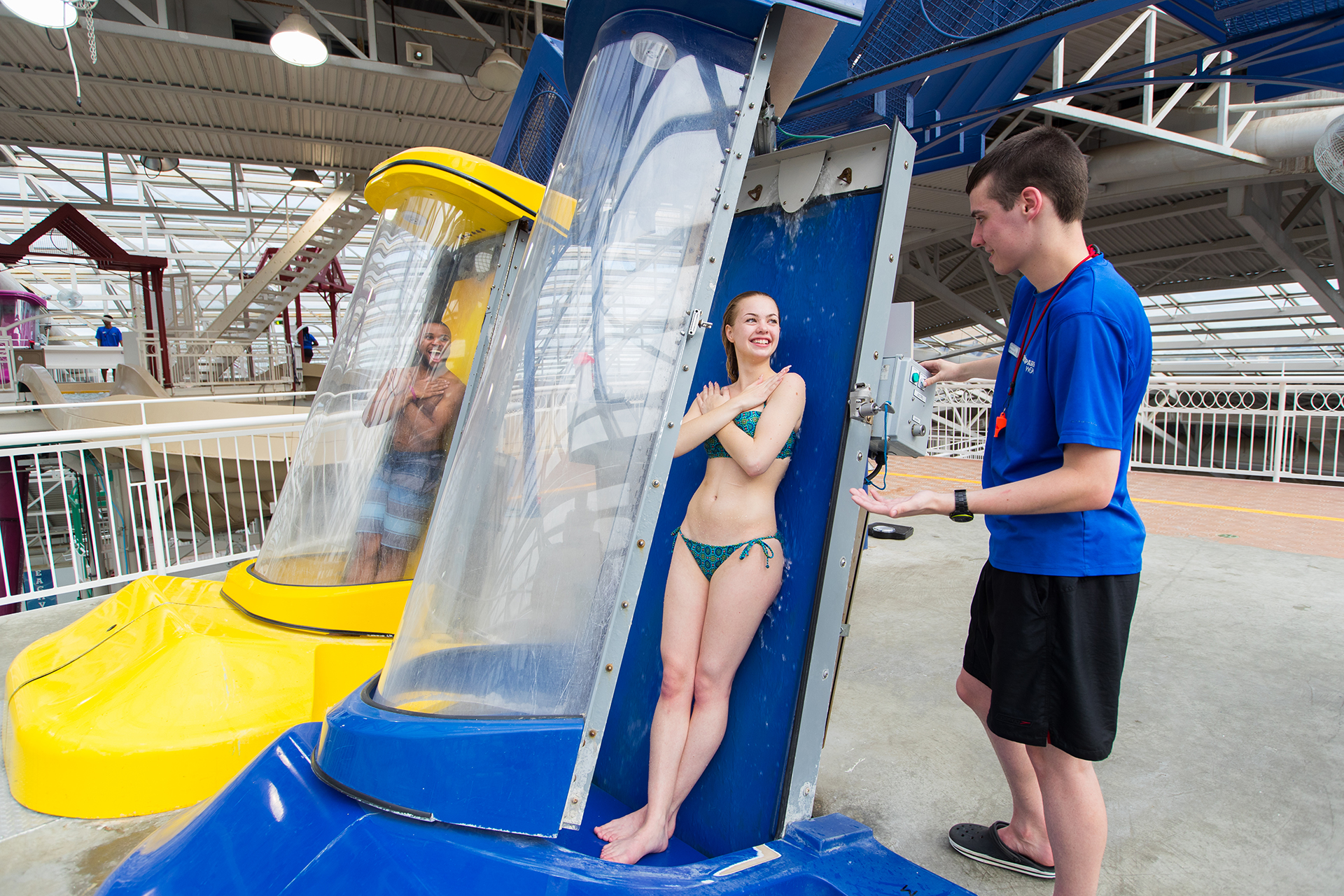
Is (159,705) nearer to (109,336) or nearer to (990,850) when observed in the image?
(990,850)

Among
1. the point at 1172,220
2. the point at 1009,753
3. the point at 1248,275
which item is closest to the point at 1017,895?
the point at 1009,753

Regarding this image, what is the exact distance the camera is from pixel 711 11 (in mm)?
1561

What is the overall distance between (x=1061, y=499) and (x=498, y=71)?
8.83m

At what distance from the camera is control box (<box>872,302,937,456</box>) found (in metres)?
1.84

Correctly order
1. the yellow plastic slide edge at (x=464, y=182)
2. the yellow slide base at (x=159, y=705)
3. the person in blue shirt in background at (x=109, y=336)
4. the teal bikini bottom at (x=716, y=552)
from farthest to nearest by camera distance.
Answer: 1. the person in blue shirt in background at (x=109, y=336)
2. the yellow plastic slide edge at (x=464, y=182)
3. the yellow slide base at (x=159, y=705)
4. the teal bikini bottom at (x=716, y=552)

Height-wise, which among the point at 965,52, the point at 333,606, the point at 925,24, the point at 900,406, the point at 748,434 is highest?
the point at 925,24

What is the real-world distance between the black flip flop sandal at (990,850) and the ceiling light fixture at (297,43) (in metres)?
8.45

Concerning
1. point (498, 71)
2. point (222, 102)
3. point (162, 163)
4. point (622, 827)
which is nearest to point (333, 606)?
point (622, 827)

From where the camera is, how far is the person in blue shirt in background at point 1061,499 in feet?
5.06

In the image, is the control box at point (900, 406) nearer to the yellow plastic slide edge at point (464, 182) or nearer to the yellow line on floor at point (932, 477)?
the yellow plastic slide edge at point (464, 182)

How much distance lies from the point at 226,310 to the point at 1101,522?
18.1 m

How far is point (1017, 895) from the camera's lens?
79.5 inches

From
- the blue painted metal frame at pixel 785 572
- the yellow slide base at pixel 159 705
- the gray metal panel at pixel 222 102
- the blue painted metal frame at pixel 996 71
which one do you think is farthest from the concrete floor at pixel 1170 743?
the gray metal panel at pixel 222 102

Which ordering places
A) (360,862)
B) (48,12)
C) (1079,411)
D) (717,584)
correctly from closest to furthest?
(360,862)
(1079,411)
(717,584)
(48,12)
